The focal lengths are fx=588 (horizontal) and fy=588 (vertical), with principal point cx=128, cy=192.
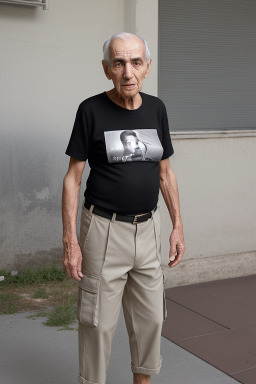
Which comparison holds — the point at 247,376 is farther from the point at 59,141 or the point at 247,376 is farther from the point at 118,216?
the point at 59,141

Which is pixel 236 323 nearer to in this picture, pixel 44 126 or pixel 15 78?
pixel 44 126

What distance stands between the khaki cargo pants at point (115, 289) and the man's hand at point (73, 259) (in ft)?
0.21

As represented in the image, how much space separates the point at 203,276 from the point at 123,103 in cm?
306

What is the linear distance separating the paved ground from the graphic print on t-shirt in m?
1.42

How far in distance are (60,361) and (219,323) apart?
53.9 inches

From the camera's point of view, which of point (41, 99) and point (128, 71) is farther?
point (41, 99)

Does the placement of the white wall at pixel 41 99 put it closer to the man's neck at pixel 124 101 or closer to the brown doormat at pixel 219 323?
the brown doormat at pixel 219 323

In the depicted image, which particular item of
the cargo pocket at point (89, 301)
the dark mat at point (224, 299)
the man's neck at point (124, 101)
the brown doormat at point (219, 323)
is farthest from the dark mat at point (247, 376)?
the man's neck at point (124, 101)

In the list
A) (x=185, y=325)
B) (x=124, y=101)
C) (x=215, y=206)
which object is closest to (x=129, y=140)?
(x=124, y=101)

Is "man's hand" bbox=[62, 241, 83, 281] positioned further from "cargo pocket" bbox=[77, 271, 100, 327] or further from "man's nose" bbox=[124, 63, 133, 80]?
"man's nose" bbox=[124, 63, 133, 80]

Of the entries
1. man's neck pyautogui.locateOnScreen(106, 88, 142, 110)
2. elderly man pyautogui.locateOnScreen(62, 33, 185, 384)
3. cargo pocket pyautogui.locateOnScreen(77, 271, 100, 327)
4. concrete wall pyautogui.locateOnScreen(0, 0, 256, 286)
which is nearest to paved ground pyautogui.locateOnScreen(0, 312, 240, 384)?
elderly man pyautogui.locateOnScreen(62, 33, 185, 384)

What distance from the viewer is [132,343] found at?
3.04 m

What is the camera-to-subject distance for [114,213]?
2840 mm

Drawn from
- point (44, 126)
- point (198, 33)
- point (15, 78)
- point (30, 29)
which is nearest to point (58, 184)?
point (44, 126)
